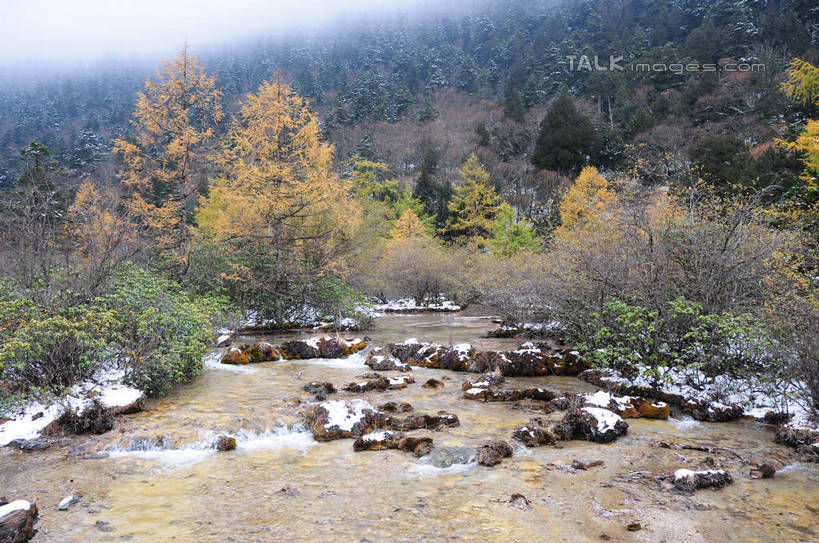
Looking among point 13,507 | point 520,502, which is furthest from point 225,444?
point 520,502

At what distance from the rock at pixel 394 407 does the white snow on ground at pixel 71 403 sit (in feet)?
13.9

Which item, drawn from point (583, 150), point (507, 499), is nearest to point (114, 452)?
point (507, 499)

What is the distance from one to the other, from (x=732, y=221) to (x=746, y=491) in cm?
665

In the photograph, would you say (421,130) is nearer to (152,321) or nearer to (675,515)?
(152,321)

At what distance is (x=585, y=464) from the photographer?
5895 mm

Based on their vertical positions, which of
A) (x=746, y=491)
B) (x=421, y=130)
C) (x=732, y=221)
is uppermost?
(x=421, y=130)

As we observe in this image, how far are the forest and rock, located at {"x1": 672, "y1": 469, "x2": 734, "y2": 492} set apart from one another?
2.55m

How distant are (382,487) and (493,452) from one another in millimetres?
1624

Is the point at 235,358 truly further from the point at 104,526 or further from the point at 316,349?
the point at 104,526

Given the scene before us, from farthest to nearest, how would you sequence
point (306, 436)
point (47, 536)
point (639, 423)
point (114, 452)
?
point (639, 423)
point (306, 436)
point (114, 452)
point (47, 536)

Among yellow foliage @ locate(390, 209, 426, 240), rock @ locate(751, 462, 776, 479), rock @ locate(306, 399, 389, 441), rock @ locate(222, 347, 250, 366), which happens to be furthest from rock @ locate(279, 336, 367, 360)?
yellow foliage @ locate(390, 209, 426, 240)

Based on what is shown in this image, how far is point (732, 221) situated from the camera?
9758 millimetres

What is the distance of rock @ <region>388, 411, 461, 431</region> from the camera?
7250 mm

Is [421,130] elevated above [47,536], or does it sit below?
above
